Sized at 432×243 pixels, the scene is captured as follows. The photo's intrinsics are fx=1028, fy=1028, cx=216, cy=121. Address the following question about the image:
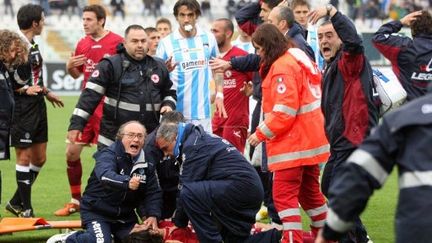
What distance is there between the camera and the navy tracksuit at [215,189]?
339 inches

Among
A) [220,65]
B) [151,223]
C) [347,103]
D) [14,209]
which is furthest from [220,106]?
[347,103]

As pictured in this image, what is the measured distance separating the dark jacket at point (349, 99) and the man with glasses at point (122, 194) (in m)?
1.69

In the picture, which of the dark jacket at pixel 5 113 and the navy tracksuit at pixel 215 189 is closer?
the navy tracksuit at pixel 215 189

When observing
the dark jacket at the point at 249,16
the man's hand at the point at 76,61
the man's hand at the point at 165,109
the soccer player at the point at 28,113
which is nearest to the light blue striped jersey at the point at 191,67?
the dark jacket at the point at 249,16

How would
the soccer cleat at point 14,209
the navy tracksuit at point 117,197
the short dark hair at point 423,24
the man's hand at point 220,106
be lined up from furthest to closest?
1. the man's hand at point 220,106
2. the soccer cleat at point 14,209
3. the short dark hair at point 423,24
4. the navy tracksuit at point 117,197

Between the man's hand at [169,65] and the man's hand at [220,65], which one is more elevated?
the man's hand at [220,65]

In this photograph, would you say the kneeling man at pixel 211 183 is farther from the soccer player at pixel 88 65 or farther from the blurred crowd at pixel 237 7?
the blurred crowd at pixel 237 7

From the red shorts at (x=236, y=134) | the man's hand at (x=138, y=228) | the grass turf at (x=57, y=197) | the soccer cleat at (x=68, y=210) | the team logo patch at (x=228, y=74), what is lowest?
the grass turf at (x=57, y=197)

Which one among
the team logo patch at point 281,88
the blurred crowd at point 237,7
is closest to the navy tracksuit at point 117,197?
the team logo patch at point 281,88

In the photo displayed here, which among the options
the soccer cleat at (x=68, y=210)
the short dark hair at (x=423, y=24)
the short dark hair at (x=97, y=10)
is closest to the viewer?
the short dark hair at (x=423, y=24)

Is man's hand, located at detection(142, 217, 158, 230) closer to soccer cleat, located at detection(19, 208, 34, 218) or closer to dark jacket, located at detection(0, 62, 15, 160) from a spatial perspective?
dark jacket, located at detection(0, 62, 15, 160)

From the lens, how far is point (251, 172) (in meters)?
8.80

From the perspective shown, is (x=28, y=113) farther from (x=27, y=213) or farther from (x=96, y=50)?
(x=96, y=50)

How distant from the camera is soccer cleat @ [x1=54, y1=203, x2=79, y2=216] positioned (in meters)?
11.4
